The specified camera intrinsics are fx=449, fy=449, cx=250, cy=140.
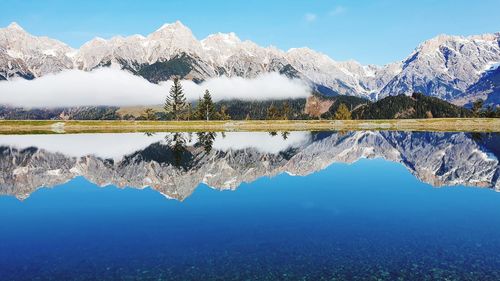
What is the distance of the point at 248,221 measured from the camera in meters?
34.7

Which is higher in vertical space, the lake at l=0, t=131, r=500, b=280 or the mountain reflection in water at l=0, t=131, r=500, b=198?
the mountain reflection in water at l=0, t=131, r=500, b=198

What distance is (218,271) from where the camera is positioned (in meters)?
24.0

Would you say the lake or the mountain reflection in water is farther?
the mountain reflection in water

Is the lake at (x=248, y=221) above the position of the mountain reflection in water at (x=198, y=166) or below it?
below

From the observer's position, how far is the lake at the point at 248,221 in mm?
24500

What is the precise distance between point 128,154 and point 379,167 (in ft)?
146

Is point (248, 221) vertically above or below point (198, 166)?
below

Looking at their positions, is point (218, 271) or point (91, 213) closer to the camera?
point (218, 271)

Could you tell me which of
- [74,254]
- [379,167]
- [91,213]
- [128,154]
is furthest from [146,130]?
[74,254]

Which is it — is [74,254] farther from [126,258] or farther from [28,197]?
[28,197]

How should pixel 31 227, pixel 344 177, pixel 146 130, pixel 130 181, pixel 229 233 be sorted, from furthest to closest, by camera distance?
pixel 146 130
pixel 344 177
pixel 130 181
pixel 31 227
pixel 229 233

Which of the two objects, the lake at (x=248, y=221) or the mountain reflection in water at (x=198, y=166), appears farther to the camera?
the mountain reflection in water at (x=198, y=166)

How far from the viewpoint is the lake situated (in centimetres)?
2450

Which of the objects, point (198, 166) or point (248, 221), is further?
point (198, 166)
